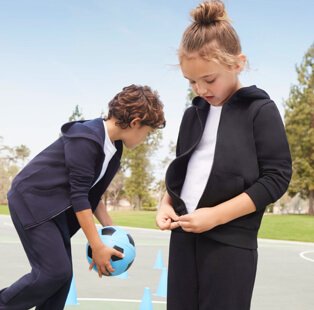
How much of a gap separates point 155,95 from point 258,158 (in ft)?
4.84

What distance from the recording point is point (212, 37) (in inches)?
90.2

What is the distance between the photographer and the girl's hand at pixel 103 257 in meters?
3.39

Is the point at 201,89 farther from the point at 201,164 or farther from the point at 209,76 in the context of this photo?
the point at 201,164

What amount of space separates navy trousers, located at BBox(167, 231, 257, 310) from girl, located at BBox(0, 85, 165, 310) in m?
1.03

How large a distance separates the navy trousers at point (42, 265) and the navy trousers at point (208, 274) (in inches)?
49.5

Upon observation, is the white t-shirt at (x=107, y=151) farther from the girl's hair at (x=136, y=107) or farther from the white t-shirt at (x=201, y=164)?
the white t-shirt at (x=201, y=164)

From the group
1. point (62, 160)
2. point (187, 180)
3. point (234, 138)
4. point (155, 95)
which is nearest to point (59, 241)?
point (62, 160)

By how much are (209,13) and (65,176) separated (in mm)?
1587

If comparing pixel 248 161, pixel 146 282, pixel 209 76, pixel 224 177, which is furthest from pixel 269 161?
pixel 146 282

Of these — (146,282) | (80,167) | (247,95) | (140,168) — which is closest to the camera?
(247,95)

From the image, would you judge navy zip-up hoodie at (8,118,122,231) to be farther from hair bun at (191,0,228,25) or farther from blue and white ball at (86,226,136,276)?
hair bun at (191,0,228,25)

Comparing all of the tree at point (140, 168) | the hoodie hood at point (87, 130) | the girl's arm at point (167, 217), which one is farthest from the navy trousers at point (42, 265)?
the tree at point (140, 168)

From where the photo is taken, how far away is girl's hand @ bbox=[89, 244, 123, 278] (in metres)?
3.39

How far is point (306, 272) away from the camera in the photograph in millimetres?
9383
